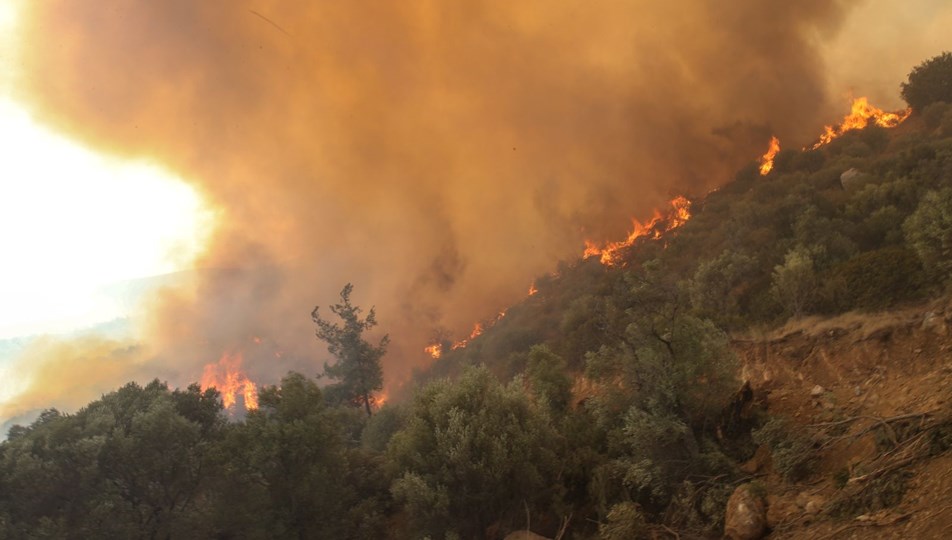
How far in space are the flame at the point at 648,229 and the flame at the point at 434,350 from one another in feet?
74.9

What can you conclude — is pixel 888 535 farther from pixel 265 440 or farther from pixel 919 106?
pixel 919 106

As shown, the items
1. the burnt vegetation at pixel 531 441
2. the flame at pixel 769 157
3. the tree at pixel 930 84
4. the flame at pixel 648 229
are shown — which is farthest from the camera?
the flame at pixel 648 229

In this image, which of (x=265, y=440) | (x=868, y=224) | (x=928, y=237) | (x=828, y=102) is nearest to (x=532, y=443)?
(x=265, y=440)

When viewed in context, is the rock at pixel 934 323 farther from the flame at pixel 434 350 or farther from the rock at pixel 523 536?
the flame at pixel 434 350

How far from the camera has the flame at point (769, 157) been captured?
49.8 m

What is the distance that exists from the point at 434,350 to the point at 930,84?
61.5m

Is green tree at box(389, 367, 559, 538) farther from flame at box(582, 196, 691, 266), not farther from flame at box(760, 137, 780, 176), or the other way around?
flame at box(760, 137, 780, 176)

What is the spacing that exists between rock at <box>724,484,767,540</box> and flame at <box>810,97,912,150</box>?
171ft

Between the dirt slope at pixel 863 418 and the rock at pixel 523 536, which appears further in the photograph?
the rock at pixel 523 536

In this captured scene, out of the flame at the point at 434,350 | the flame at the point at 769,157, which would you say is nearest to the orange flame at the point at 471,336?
the flame at the point at 434,350

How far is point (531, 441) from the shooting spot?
17078mm

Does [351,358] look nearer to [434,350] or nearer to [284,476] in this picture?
[284,476]

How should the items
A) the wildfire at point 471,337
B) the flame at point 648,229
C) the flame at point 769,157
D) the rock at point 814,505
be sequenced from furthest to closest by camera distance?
1. the wildfire at point 471,337
2. the flame at point 648,229
3. the flame at point 769,157
4. the rock at point 814,505

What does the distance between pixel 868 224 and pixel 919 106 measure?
36.1 meters
